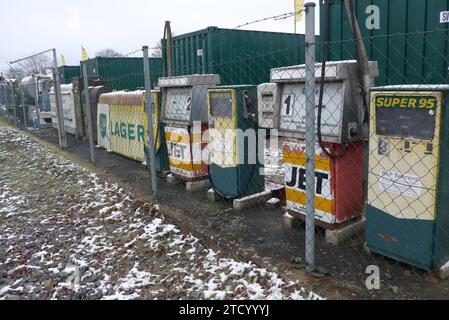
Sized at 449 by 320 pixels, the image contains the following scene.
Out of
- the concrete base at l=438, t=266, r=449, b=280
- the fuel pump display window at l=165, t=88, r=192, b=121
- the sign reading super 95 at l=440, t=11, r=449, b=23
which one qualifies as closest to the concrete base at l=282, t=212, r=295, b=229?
the concrete base at l=438, t=266, r=449, b=280

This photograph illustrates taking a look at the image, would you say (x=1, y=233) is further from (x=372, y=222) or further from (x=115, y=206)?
(x=372, y=222)

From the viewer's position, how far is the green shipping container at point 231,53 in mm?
10438

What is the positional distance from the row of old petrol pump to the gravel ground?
38.3 inches

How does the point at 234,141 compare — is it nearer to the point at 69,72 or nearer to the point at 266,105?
the point at 266,105

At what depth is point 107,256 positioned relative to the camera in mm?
4406

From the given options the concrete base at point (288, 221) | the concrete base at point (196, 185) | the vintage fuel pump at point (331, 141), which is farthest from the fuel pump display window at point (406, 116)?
the concrete base at point (196, 185)

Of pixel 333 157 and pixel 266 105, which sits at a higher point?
pixel 266 105

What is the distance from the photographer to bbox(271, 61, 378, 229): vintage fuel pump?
3842 mm

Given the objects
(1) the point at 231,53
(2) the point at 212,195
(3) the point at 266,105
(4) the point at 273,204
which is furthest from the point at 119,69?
(4) the point at 273,204

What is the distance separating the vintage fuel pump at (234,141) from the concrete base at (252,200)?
90 mm

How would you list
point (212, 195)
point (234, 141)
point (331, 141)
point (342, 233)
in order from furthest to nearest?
point (212, 195) < point (234, 141) < point (342, 233) < point (331, 141)

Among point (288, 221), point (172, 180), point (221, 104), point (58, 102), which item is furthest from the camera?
point (58, 102)

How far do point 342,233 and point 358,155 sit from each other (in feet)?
2.69

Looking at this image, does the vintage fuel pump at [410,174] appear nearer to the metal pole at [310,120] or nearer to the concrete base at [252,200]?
the metal pole at [310,120]
